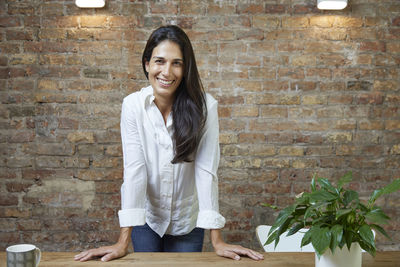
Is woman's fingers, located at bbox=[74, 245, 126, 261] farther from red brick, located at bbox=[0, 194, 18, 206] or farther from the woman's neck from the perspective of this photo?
red brick, located at bbox=[0, 194, 18, 206]

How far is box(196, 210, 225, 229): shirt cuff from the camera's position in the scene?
1.54 meters

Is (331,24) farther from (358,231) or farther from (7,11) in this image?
(7,11)

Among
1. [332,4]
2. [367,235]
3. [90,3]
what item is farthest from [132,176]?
[332,4]

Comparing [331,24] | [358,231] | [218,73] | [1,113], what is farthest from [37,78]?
[358,231]

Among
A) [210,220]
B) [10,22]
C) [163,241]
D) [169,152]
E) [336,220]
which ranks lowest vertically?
[163,241]

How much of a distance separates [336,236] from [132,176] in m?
0.86

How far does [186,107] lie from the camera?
1.64m

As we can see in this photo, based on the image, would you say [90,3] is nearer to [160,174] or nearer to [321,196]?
[160,174]

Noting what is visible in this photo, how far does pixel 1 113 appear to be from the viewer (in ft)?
8.40

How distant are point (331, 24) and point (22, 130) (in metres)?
2.25

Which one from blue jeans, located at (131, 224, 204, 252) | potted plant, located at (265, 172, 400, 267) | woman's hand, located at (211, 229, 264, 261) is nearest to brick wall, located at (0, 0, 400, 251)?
blue jeans, located at (131, 224, 204, 252)

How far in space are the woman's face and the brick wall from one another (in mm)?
1006

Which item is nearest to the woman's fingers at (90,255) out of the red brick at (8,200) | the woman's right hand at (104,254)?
the woman's right hand at (104,254)

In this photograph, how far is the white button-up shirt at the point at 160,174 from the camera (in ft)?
5.11
